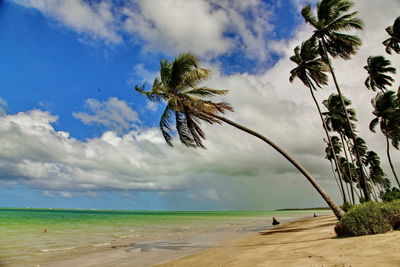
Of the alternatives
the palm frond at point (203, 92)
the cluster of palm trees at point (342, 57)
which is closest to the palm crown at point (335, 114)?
the cluster of palm trees at point (342, 57)

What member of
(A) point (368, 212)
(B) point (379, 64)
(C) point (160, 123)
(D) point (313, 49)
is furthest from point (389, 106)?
(C) point (160, 123)

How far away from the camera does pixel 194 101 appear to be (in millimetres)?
14062

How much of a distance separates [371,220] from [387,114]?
23230 mm

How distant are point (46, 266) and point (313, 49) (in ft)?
74.1

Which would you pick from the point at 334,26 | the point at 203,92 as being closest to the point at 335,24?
the point at 334,26

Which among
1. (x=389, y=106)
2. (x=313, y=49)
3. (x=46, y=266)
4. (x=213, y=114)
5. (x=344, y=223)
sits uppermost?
(x=313, y=49)

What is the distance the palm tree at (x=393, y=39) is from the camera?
790 inches

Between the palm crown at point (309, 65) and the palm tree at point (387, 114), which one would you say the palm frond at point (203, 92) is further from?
the palm tree at point (387, 114)

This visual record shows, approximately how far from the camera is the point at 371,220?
9.69 metres

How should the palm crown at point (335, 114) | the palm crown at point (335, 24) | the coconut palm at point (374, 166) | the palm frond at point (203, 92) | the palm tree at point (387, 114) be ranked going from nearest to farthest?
the palm frond at point (203, 92) < the palm crown at point (335, 24) < the palm tree at point (387, 114) < the palm crown at point (335, 114) < the coconut palm at point (374, 166)

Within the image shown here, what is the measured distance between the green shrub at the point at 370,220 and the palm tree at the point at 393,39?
1617cm

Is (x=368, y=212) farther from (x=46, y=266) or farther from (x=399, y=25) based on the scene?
(x=399, y=25)

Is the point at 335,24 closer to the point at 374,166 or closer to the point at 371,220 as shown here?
the point at 371,220

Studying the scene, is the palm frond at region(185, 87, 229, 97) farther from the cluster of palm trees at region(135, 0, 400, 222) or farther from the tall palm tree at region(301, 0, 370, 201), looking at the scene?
the tall palm tree at region(301, 0, 370, 201)
